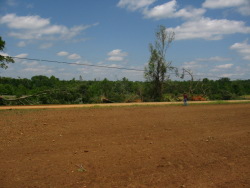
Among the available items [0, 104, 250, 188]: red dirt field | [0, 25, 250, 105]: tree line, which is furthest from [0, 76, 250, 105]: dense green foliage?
[0, 104, 250, 188]: red dirt field

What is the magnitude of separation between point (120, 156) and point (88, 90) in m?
18.2

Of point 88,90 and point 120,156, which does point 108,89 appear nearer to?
point 88,90

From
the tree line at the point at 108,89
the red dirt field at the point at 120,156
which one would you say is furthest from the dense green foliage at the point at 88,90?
the red dirt field at the point at 120,156

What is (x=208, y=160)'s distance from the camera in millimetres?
5898

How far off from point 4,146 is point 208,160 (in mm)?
4874

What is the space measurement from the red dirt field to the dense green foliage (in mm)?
12583

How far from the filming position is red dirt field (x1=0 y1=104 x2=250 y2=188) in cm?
472

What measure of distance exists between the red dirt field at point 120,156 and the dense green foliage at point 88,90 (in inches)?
495

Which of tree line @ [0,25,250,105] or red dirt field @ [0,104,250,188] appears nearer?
red dirt field @ [0,104,250,188]

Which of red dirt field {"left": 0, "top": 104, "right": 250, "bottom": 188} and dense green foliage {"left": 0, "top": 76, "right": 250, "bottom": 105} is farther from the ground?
dense green foliage {"left": 0, "top": 76, "right": 250, "bottom": 105}

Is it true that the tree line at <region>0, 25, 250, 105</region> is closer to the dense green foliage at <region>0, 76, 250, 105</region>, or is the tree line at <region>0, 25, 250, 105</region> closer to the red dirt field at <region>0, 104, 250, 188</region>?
the dense green foliage at <region>0, 76, 250, 105</region>

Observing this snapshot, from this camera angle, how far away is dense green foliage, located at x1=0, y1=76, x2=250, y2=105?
21.4 metres

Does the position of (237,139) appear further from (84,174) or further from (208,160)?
(84,174)

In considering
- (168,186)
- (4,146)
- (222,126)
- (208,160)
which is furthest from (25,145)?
(222,126)
